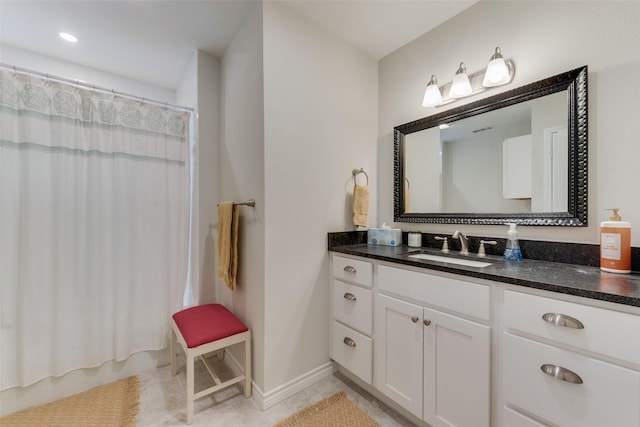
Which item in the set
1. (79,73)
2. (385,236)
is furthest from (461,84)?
(79,73)

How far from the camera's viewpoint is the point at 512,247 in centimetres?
133

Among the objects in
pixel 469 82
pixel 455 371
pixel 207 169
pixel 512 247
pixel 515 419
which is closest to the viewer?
pixel 515 419

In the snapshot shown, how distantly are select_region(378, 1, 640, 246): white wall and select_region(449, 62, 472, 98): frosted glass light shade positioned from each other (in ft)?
0.27

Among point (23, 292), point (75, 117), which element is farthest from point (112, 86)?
point (23, 292)

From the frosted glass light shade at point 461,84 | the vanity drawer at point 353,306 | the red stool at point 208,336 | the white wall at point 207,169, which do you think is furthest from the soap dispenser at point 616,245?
the white wall at point 207,169

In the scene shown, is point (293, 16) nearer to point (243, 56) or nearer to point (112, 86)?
point (243, 56)

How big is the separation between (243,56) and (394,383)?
2.25m

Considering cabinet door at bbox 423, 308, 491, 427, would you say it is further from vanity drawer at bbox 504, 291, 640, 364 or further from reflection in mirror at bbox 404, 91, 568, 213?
reflection in mirror at bbox 404, 91, 568, 213

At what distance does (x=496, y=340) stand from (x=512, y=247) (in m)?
0.55

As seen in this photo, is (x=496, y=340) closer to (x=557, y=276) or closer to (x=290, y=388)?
(x=557, y=276)

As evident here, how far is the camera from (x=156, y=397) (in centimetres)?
159

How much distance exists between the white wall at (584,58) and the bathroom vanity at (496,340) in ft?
1.12

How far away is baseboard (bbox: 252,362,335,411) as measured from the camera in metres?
1.49

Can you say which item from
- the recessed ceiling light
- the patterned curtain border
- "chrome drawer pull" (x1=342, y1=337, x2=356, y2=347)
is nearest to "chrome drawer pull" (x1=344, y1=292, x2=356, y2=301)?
"chrome drawer pull" (x1=342, y1=337, x2=356, y2=347)
